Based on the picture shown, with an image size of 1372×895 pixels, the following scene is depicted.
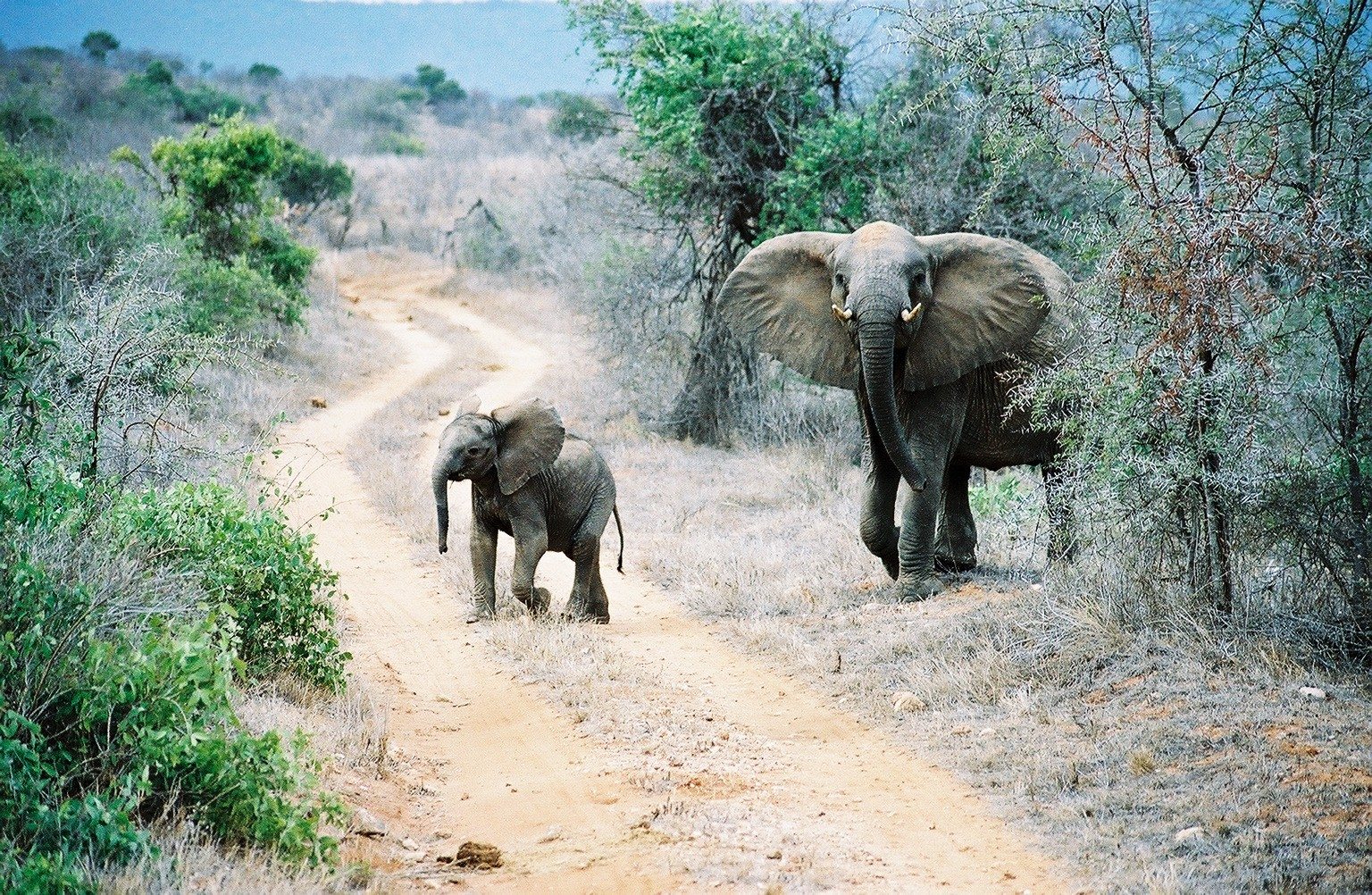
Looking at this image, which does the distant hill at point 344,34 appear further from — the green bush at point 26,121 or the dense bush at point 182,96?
the green bush at point 26,121

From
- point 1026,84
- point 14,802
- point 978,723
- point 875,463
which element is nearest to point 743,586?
point 875,463

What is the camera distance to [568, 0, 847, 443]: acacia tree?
15.2 meters

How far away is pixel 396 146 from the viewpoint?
5728cm

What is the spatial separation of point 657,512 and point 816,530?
6.88 feet

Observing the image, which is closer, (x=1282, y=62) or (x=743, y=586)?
(x=1282, y=62)

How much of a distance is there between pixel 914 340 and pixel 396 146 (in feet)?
170

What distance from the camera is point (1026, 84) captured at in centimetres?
770

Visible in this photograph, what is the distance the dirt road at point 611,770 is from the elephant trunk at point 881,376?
5.53 feet

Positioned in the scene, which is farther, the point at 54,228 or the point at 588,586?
the point at 54,228

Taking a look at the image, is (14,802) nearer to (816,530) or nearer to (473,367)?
(816,530)

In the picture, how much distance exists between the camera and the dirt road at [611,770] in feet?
17.1

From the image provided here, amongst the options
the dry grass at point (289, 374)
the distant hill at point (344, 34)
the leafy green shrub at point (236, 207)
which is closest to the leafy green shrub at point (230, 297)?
the leafy green shrub at point (236, 207)

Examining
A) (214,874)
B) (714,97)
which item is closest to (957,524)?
(214,874)

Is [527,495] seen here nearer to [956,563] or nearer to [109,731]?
[956,563]
